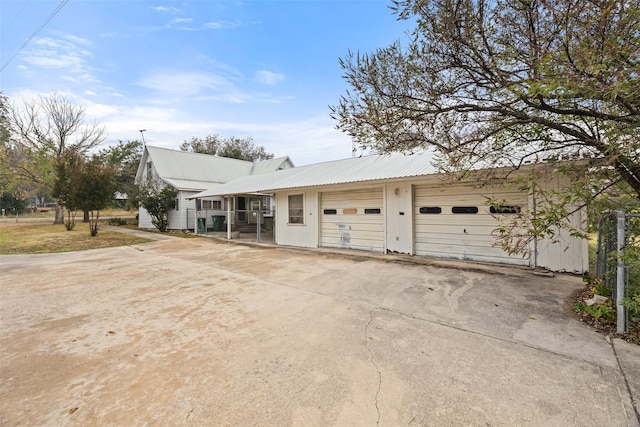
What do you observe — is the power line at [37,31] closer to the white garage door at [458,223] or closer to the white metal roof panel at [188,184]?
the white metal roof panel at [188,184]

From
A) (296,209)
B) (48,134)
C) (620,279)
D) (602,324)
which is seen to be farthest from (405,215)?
(48,134)

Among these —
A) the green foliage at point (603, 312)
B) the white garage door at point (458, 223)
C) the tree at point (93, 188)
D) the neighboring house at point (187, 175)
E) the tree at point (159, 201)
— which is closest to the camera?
the green foliage at point (603, 312)

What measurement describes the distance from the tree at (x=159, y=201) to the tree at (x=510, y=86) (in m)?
16.4

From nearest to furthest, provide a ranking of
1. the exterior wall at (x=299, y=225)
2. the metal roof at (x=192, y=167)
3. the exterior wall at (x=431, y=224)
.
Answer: the exterior wall at (x=431, y=224) → the exterior wall at (x=299, y=225) → the metal roof at (x=192, y=167)

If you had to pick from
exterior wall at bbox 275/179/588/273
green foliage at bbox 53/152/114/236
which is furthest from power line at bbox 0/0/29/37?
exterior wall at bbox 275/179/588/273

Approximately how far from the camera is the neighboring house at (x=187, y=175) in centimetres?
1848

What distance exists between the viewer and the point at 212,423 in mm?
1983

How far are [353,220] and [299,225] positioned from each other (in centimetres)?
254

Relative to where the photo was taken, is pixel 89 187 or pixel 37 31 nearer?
pixel 37 31

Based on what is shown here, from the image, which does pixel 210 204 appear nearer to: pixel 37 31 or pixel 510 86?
pixel 37 31

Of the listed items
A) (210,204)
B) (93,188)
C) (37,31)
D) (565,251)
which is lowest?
(565,251)

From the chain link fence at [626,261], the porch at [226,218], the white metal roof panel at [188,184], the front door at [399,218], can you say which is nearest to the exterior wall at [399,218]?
the front door at [399,218]

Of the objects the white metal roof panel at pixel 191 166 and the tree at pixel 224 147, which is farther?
the tree at pixel 224 147

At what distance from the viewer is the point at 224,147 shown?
3862 cm
